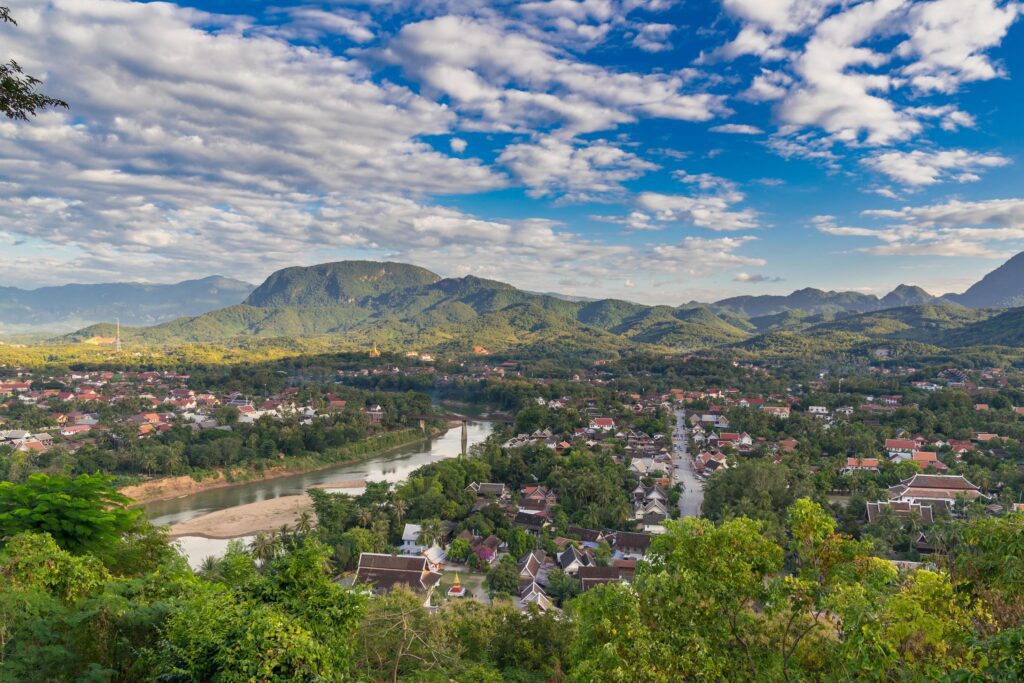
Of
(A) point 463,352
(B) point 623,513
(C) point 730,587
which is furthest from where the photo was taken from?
(A) point 463,352

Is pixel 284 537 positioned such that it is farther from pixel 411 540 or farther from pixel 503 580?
pixel 503 580

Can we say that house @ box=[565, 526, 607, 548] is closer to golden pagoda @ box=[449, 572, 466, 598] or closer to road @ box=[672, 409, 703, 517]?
road @ box=[672, 409, 703, 517]

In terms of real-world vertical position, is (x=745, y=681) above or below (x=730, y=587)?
below

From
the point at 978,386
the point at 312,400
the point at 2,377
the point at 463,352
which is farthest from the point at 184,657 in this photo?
the point at 463,352

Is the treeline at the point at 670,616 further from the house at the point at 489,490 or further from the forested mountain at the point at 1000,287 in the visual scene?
the forested mountain at the point at 1000,287

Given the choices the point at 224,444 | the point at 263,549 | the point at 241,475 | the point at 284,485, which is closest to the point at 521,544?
the point at 263,549

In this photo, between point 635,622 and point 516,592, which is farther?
point 516,592

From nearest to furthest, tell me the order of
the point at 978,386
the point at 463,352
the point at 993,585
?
1. the point at 993,585
2. the point at 978,386
3. the point at 463,352

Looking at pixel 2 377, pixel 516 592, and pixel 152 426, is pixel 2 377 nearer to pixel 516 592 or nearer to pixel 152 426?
pixel 152 426
